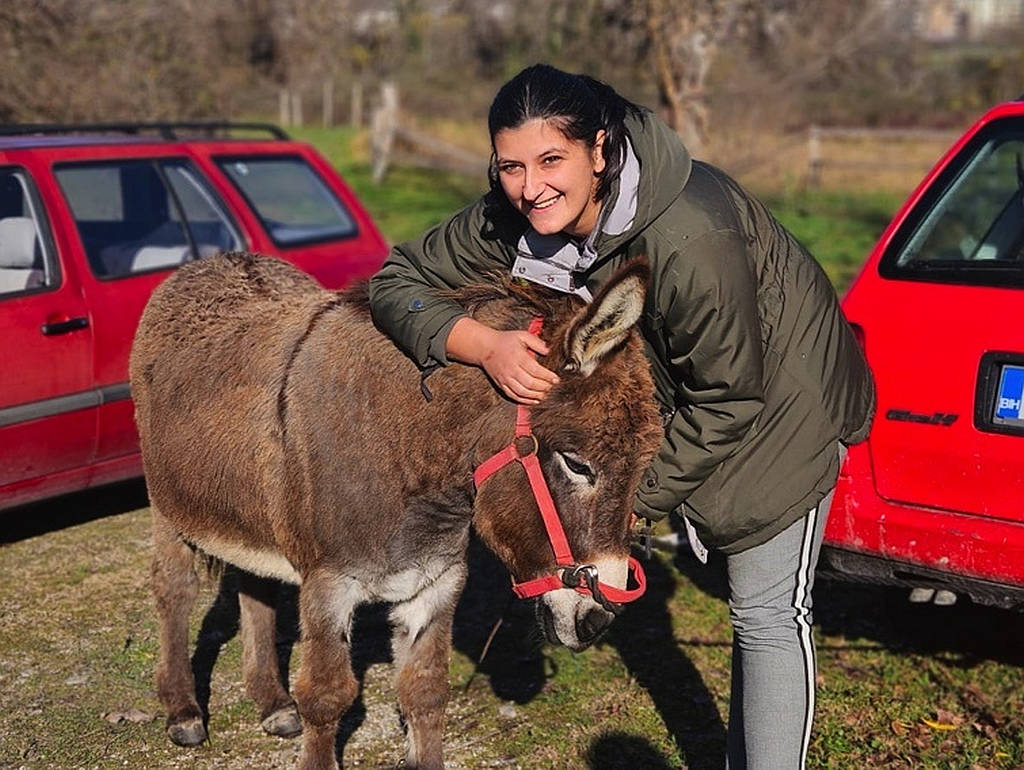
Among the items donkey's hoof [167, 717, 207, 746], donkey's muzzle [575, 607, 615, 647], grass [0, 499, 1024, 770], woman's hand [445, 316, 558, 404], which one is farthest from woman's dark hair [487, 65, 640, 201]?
donkey's hoof [167, 717, 207, 746]

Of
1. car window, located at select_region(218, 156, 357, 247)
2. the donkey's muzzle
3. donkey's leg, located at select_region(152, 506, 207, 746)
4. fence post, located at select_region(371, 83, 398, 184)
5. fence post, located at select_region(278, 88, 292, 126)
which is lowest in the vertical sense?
fence post, located at select_region(278, 88, 292, 126)

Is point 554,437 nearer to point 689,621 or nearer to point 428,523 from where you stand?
point 428,523

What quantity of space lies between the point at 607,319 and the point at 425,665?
144 cm

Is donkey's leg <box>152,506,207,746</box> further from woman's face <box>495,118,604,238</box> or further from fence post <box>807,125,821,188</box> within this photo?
fence post <box>807,125,821,188</box>

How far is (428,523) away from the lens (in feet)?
10.5

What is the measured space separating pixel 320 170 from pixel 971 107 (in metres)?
26.6

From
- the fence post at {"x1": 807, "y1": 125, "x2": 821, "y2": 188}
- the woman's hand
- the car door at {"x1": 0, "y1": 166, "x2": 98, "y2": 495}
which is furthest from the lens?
the fence post at {"x1": 807, "y1": 125, "x2": 821, "y2": 188}

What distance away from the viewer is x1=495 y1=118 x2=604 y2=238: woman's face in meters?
2.64

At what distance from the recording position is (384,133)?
2278cm

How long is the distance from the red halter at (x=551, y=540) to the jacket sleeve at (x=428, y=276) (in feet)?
0.94

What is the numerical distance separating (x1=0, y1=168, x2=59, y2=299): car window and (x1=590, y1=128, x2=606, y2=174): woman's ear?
3.64 meters

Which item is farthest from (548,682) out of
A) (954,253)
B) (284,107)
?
(284,107)

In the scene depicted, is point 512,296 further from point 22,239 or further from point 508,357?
point 22,239

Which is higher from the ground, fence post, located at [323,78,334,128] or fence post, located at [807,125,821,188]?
fence post, located at [807,125,821,188]
